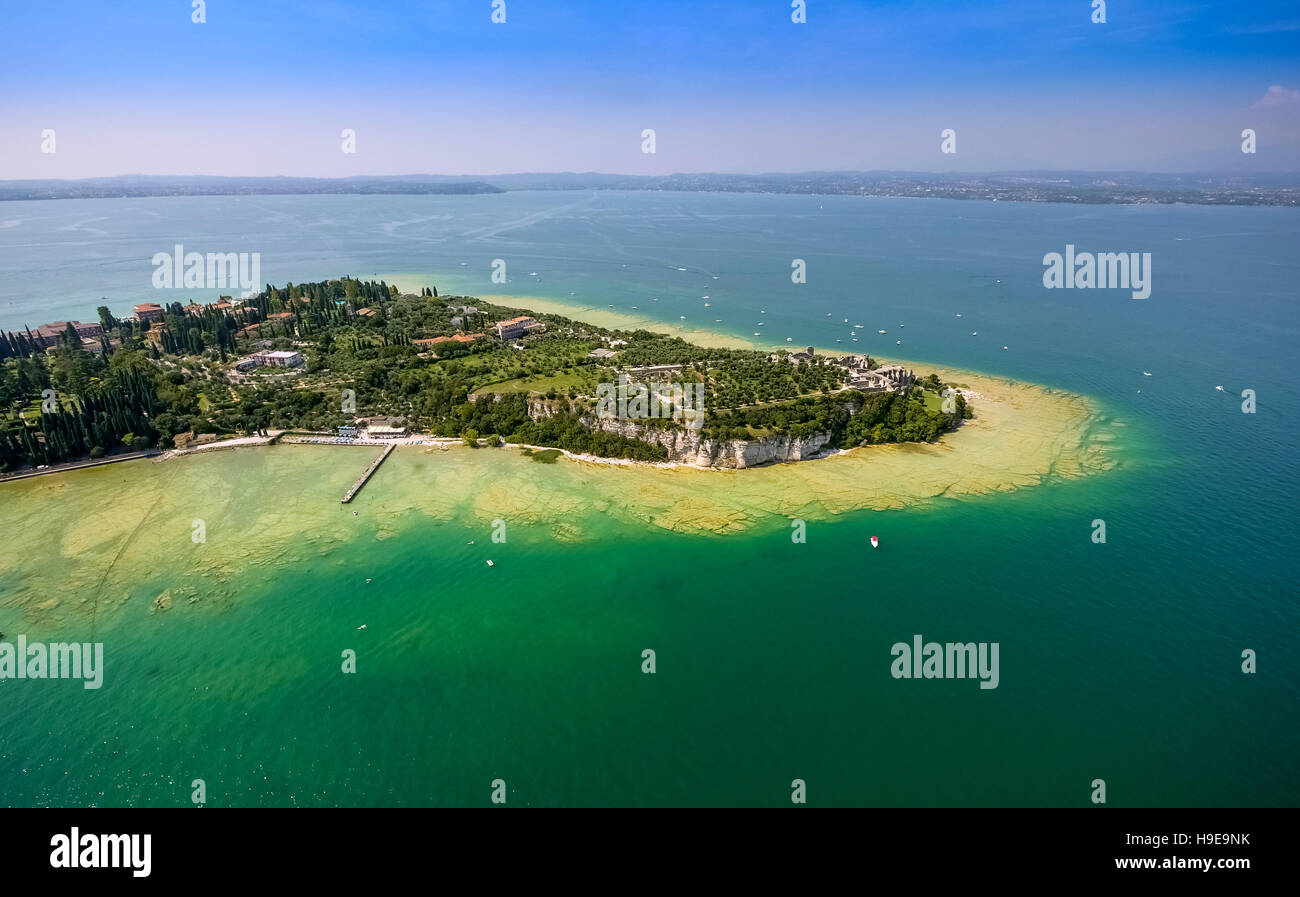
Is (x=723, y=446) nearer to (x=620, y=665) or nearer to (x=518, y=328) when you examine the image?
(x=620, y=665)

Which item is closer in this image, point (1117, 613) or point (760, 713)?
point (760, 713)

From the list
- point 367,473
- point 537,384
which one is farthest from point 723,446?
point 367,473

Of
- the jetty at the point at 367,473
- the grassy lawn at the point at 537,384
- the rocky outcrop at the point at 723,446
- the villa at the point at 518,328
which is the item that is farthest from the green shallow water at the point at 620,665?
the villa at the point at 518,328

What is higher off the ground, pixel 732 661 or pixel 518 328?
pixel 518 328

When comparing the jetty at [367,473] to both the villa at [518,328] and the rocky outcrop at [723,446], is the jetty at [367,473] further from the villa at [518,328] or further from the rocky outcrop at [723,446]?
the villa at [518,328]
